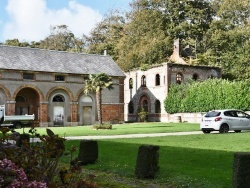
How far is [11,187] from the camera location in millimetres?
3281

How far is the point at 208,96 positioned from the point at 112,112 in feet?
39.1

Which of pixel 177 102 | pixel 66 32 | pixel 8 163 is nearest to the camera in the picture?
pixel 8 163

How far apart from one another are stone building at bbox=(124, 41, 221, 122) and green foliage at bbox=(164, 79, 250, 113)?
1439 millimetres

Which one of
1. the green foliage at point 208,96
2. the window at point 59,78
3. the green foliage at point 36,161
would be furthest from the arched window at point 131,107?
the green foliage at point 36,161

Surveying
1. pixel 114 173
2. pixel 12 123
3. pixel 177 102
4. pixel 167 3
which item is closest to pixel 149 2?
pixel 167 3

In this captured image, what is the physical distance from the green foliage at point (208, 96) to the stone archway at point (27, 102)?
16.3 m

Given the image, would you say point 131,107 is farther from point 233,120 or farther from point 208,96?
point 233,120

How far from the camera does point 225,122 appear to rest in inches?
956

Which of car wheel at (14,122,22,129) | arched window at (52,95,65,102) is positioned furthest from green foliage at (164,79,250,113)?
car wheel at (14,122,22,129)

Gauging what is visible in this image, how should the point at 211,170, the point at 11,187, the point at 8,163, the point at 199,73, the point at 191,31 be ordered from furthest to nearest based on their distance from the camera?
the point at 191,31
the point at 199,73
the point at 211,170
the point at 8,163
the point at 11,187

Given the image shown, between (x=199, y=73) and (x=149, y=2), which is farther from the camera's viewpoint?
(x=149, y=2)

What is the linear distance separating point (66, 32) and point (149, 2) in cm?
2284

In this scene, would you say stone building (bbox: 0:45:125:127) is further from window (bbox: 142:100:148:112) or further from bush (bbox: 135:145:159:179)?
bush (bbox: 135:145:159:179)

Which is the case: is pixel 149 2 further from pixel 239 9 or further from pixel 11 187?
pixel 11 187
